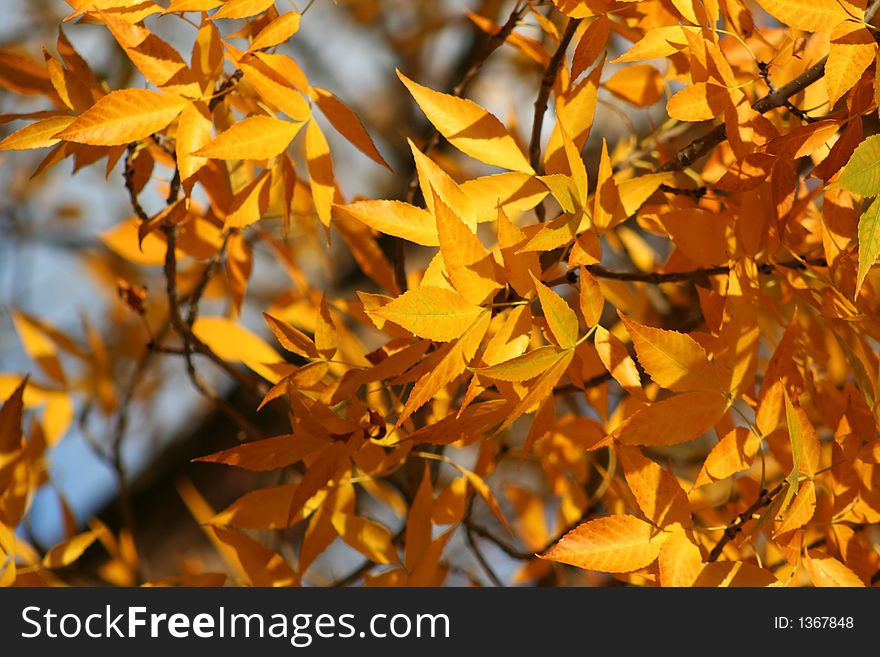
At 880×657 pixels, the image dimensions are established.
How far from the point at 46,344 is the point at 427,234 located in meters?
0.49

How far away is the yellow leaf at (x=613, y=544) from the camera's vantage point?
0.37 metres

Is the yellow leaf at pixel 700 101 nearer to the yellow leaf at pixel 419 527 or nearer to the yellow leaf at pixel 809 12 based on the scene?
the yellow leaf at pixel 809 12

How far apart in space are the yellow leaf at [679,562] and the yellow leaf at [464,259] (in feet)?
0.46

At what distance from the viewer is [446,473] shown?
1.33 m

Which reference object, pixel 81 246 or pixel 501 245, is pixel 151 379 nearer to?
pixel 81 246

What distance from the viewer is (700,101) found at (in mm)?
396

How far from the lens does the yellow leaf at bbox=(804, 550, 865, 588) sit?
41 centimetres

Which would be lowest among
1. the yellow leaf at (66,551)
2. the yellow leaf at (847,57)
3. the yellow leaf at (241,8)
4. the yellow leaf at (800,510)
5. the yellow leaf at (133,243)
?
the yellow leaf at (66,551)

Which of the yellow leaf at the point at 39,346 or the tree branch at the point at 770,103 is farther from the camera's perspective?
the yellow leaf at the point at 39,346

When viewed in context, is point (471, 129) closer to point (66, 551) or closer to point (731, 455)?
point (731, 455)

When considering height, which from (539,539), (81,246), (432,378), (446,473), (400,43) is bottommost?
(446,473)

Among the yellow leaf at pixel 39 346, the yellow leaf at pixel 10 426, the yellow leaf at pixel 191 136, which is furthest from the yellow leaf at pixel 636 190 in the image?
the yellow leaf at pixel 39 346

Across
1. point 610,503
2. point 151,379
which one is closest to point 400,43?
point 151,379
